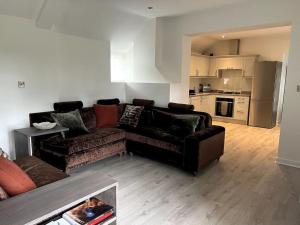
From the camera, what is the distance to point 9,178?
4.99 feet

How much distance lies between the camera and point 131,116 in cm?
420

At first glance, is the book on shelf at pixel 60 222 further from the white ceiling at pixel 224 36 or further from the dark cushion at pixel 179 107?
the white ceiling at pixel 224 36

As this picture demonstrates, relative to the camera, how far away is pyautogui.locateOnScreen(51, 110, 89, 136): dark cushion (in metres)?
3.57

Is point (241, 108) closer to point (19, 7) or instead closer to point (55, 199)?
point (19, 7)

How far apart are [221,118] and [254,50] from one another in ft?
7.71

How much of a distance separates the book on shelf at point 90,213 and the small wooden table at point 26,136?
189cm

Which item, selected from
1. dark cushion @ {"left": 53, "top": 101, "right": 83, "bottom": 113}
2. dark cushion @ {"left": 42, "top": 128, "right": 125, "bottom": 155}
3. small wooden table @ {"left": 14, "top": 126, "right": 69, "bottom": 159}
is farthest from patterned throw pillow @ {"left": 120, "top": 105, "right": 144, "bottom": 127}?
small wooden table @ {"left": 14, "top": 126, "right": 69, "bottom": 159}

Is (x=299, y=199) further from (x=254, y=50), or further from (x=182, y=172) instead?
(x=254, y=50)

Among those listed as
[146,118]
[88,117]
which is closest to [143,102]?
[146,118]

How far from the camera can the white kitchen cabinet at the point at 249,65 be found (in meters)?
6.51

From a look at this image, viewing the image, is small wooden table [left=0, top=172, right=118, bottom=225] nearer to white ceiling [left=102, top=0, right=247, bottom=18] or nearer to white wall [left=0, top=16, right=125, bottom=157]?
white wall [left=0, top=16, right=125, bottom=157]

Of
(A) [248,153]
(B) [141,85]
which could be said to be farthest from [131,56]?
(A) [248,153]

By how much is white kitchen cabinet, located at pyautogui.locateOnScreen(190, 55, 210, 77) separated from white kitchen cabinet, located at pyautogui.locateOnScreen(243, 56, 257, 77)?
46.8 inches

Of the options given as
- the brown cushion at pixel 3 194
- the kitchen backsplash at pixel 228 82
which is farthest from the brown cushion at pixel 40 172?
the kitchen backsplash at pixel 228 82
